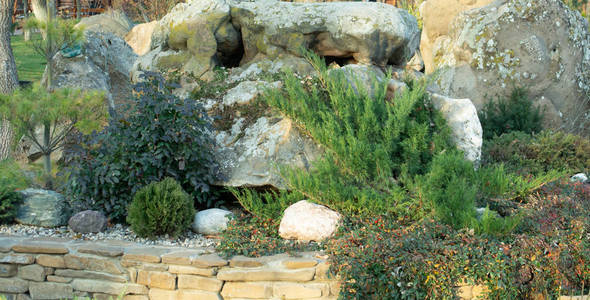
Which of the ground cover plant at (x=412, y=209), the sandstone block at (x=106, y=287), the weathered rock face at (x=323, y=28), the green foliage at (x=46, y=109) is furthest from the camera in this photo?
the weathered rock face at (x=323, y=28)

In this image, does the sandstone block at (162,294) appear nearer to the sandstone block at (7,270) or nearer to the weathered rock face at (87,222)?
the weathered rock face at (87,222)

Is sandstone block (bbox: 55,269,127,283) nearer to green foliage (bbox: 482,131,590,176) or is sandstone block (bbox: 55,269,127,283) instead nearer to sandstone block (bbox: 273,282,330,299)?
sandstone block (bbox: 273,282,330,299)

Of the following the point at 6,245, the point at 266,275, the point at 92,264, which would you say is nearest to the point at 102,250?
the point at 92,264

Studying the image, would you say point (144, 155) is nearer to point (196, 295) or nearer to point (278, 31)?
point (196, 295)

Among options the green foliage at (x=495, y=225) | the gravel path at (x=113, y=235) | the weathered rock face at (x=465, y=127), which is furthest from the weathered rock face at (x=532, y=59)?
the gravel path at (x=113, y=235)

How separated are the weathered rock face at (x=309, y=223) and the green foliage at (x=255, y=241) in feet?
0.22

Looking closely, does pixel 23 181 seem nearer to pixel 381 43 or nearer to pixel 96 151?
pixel 96 151

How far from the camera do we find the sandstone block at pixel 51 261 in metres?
4.34

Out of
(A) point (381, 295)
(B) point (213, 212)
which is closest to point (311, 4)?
(B) point (213, 212)

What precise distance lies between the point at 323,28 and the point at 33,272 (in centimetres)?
399

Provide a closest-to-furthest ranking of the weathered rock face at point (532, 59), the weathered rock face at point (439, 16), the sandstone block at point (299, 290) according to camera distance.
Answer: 1. the sandstone block at point (299, 290)
2. the weathered rock face at point (532, 59)
3. the weathered rock face at point (439, 16)

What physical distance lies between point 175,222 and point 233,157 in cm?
99

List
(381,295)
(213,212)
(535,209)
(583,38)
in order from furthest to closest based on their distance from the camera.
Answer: (583,38), (213,212), (535,209), (381,295)

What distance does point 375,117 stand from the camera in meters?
4.98
